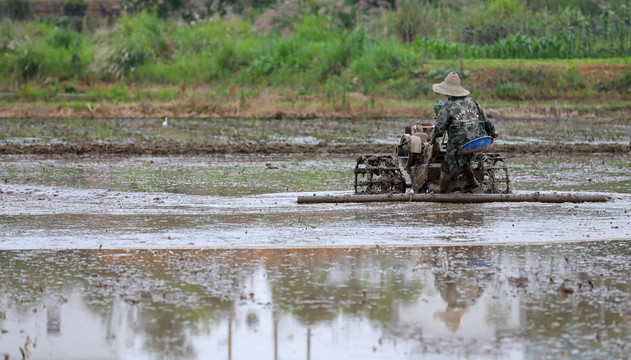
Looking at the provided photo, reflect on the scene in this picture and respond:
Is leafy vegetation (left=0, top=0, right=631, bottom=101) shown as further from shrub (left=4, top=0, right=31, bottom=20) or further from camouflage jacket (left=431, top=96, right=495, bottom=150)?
camouflage jacket (left=431, top=96, right=495, bottom=150)

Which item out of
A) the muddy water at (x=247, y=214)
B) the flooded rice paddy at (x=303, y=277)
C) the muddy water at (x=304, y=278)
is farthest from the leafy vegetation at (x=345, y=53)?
the muddy water at (x=304, y=278)

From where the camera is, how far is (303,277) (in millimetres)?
9531

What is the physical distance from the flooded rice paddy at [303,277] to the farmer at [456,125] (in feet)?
1.94

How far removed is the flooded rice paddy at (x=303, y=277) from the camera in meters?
7.42

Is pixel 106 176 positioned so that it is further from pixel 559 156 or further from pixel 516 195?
pixel 559 156

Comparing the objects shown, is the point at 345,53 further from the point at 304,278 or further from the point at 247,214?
the point at 304,278

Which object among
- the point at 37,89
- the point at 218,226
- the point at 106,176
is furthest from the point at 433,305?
the point at 37,89

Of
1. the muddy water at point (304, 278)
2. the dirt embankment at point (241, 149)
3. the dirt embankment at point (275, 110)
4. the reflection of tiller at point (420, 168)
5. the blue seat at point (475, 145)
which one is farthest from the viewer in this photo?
the dirt embankment at point (275, 110)

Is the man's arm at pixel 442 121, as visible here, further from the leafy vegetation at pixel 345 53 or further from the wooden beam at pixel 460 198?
the leafy vegetation at pixel 345 53

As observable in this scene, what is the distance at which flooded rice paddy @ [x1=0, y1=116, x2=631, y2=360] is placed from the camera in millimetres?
7422

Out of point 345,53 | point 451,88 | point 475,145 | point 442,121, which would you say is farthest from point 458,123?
point 345,53

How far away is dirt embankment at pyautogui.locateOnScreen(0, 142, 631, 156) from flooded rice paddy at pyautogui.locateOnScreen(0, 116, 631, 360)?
7596mm

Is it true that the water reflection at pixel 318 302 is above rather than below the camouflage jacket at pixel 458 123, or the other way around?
below

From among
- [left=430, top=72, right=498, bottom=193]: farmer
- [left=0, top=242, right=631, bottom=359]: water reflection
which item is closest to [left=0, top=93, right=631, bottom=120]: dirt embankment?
[left=430, top=72, right=498, bottom=193]: farmer
